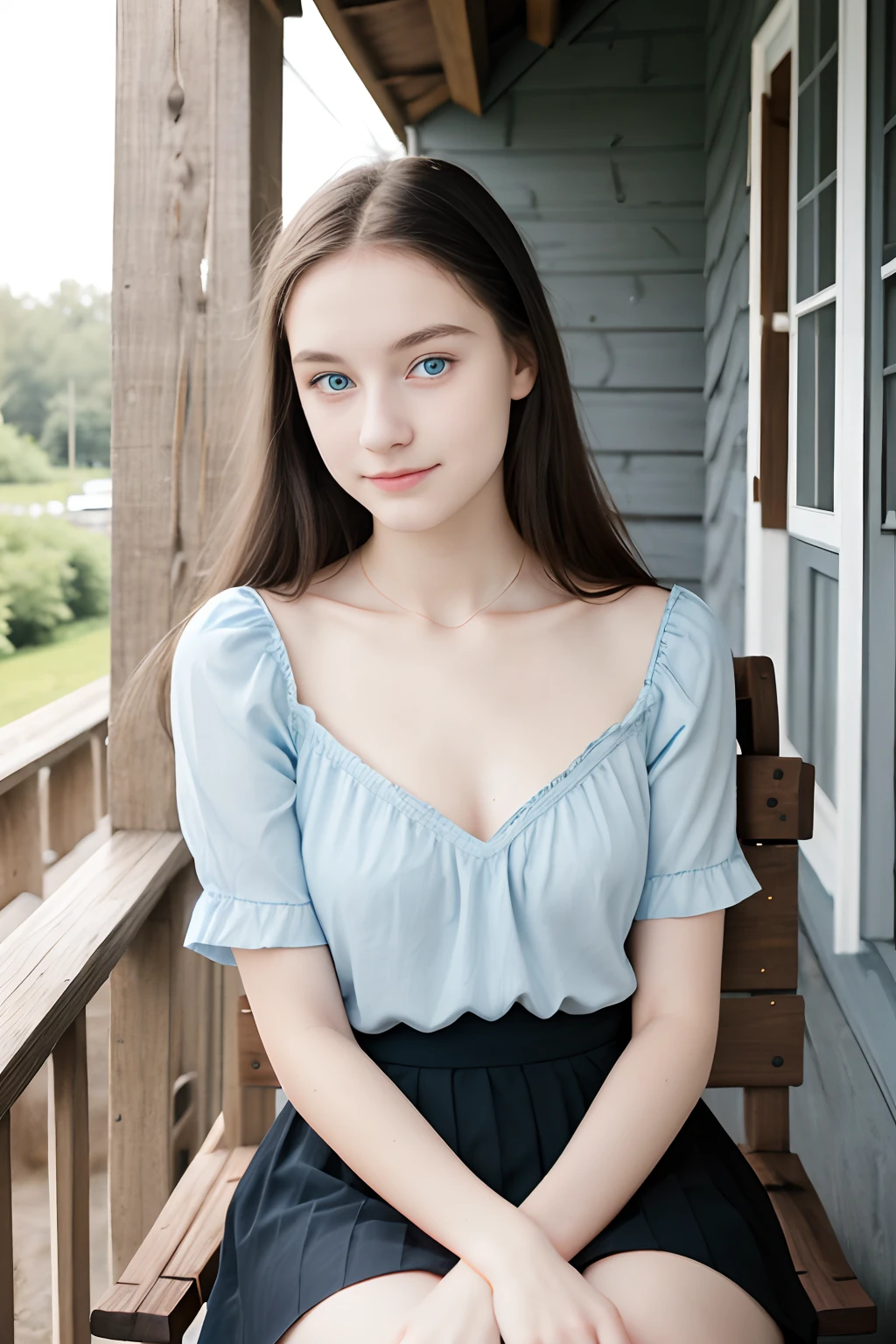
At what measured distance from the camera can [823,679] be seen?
106 inches

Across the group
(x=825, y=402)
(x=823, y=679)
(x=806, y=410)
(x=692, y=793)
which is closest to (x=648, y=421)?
(x=806, y=410)

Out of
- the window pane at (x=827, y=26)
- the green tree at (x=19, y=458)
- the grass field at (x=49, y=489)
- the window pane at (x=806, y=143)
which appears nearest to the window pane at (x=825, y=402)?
the window pane at (x=806, y=143)

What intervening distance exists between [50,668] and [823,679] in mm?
13114

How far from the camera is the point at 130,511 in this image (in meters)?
1.70

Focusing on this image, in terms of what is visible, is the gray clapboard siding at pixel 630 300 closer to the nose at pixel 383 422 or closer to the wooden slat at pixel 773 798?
the wooden slat at pixel 773 798

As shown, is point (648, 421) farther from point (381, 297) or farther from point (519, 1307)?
point (519, 1307)

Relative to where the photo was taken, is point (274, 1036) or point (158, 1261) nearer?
point (274, 1036)

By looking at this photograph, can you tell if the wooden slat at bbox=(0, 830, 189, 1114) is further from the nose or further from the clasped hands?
the nose

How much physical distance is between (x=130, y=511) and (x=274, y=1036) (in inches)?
33.4

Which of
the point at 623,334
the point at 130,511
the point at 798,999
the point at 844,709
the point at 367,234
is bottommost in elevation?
the point at 798,999

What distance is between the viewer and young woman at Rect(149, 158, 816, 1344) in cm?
109

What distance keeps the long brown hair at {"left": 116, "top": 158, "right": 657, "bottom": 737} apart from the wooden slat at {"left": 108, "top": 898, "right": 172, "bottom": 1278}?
0.52 metres

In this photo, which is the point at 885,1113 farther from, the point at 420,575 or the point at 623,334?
the point at 623,334

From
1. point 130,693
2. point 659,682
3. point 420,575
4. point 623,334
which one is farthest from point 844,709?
point 623,334
